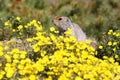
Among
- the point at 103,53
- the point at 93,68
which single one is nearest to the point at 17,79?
the point at 93,68

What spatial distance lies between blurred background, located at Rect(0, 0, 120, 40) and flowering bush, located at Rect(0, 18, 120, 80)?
5.26 m

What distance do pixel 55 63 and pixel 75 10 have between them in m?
9.53

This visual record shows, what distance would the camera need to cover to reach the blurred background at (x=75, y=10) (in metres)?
13.5

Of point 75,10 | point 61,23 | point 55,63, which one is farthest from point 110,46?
point 75,10

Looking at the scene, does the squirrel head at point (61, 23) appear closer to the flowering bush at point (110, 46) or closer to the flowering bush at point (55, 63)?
the flowering bush at point (110, 46)

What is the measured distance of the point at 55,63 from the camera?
625 cm

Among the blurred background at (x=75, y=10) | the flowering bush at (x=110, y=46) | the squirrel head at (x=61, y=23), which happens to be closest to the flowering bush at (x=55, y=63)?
the flowering bush at (x=110, y=46)

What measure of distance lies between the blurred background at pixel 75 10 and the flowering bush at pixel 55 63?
207 inches

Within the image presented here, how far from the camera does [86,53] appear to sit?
6.60 meters

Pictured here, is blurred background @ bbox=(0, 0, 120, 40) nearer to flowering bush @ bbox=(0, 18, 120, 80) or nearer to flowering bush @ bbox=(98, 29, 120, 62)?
flowering bush @ bbox=(98, 29, 120, 62)

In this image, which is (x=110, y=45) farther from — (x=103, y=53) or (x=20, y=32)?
(x=20, y=32)

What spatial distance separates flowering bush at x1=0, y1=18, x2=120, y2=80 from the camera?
6.08 meters

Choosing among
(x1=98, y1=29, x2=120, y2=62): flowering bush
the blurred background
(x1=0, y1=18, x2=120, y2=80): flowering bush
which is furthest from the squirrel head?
the blurred background

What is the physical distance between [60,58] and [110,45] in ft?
5.23
